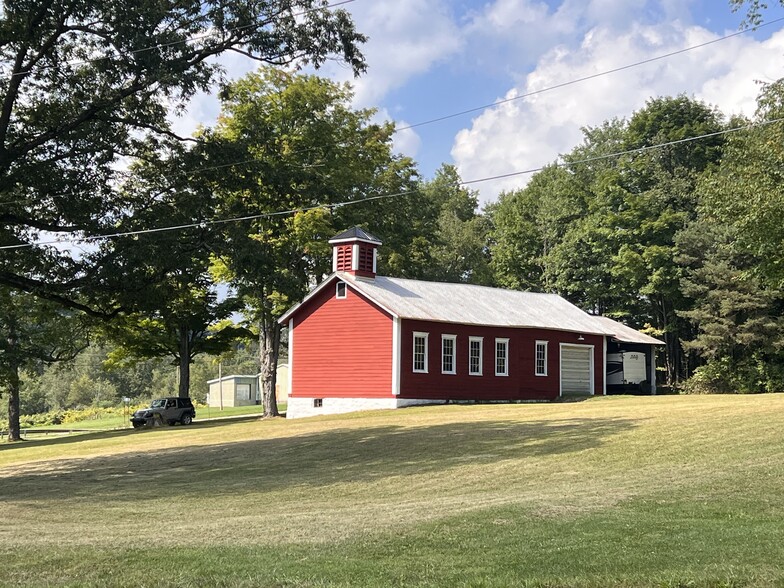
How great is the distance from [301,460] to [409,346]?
52.2 feet

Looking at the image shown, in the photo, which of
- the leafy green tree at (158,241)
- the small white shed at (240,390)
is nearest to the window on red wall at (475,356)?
the leafy green tree at (158,241)

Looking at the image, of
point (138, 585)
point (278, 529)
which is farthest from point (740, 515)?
point (138, 585)

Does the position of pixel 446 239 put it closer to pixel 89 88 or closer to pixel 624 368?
pixel 624 368

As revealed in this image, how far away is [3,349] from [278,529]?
37372 millimetres

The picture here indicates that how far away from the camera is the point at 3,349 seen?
4425 cm

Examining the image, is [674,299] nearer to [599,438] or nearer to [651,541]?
[599,438]

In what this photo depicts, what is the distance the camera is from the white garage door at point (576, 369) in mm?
43438

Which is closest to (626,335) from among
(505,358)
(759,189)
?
(505,358)

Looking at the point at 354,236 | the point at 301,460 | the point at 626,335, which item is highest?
the point at 354,236

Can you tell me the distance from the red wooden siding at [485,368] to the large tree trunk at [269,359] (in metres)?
10.6

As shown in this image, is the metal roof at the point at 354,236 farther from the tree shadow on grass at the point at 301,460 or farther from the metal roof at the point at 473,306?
the tree shadow on grass at the point at 301,460

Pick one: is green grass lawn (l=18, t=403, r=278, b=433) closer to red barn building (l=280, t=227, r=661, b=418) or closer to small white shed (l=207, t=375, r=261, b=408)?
small white shed (l=207, t=375, r=261, b=408)

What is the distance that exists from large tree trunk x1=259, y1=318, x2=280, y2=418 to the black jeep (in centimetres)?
473

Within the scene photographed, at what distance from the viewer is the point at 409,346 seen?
37812mm
